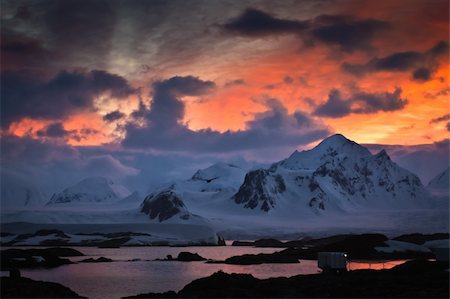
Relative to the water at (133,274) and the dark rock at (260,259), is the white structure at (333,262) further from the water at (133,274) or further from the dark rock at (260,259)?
the dark rock at (260,259)

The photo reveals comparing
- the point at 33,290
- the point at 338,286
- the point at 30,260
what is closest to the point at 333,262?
the point at 338,286

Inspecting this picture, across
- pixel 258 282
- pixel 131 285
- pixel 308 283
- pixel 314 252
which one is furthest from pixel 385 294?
pixel 314 252

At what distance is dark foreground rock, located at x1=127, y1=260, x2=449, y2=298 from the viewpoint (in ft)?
174

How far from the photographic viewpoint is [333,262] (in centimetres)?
7088

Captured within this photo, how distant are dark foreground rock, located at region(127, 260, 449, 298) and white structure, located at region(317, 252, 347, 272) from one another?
3.14 m

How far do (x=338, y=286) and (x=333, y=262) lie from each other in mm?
13615

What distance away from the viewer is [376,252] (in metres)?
117

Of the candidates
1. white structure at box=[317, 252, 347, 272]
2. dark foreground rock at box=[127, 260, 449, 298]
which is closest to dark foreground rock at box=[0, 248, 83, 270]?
dark foreground rock at box=[127, 260, 449, 298]

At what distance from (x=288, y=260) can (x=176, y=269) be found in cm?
2234

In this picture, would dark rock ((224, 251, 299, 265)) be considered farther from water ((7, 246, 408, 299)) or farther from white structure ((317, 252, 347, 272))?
white structure ((317, 252, 347, 272))

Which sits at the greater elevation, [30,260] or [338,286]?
[30,260]

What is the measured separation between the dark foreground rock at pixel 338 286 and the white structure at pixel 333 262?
314cm

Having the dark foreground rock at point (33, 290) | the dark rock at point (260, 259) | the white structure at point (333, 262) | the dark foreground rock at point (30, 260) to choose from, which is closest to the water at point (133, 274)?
the dark rock at point (260, 259)

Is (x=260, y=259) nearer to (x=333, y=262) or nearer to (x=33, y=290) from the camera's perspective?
(x=333, y=262)
